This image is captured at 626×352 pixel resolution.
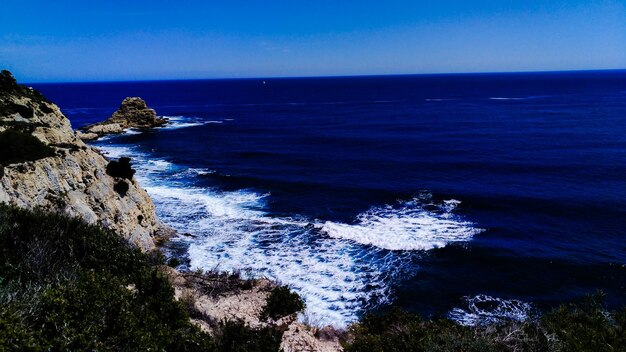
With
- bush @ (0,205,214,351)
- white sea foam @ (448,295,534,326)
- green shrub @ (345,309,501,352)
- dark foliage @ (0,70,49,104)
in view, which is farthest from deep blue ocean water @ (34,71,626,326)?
dark foliage @ (0,70,49,104)

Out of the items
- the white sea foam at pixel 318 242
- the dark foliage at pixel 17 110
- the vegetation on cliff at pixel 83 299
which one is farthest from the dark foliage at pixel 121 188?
the vegetation on cliff at pixel 83 299

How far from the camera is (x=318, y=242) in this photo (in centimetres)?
2953

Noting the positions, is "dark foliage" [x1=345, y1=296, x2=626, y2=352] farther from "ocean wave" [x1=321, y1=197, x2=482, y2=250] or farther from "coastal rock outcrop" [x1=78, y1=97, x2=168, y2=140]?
"coastal rock outcrop" [x1=78, y1=97, x2=168, y2=140]

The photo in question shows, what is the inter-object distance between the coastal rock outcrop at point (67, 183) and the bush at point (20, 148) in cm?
14

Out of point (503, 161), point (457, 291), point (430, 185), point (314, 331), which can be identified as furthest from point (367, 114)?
point (314, 331)

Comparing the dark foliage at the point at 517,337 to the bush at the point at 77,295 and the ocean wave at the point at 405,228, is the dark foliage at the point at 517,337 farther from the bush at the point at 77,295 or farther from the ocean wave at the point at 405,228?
the ocean wave at the point at 405,228

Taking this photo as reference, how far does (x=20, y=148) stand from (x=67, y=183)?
10.3 ft

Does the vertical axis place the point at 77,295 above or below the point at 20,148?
below

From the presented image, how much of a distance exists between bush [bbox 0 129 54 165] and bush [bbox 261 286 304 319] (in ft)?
55.9

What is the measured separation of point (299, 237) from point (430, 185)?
18.7 m

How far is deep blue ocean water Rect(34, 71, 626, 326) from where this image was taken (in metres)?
23.9

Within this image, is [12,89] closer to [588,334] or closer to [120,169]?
[120,169]

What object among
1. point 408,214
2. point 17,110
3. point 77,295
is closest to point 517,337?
point 77,295

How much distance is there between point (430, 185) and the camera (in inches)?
1684
